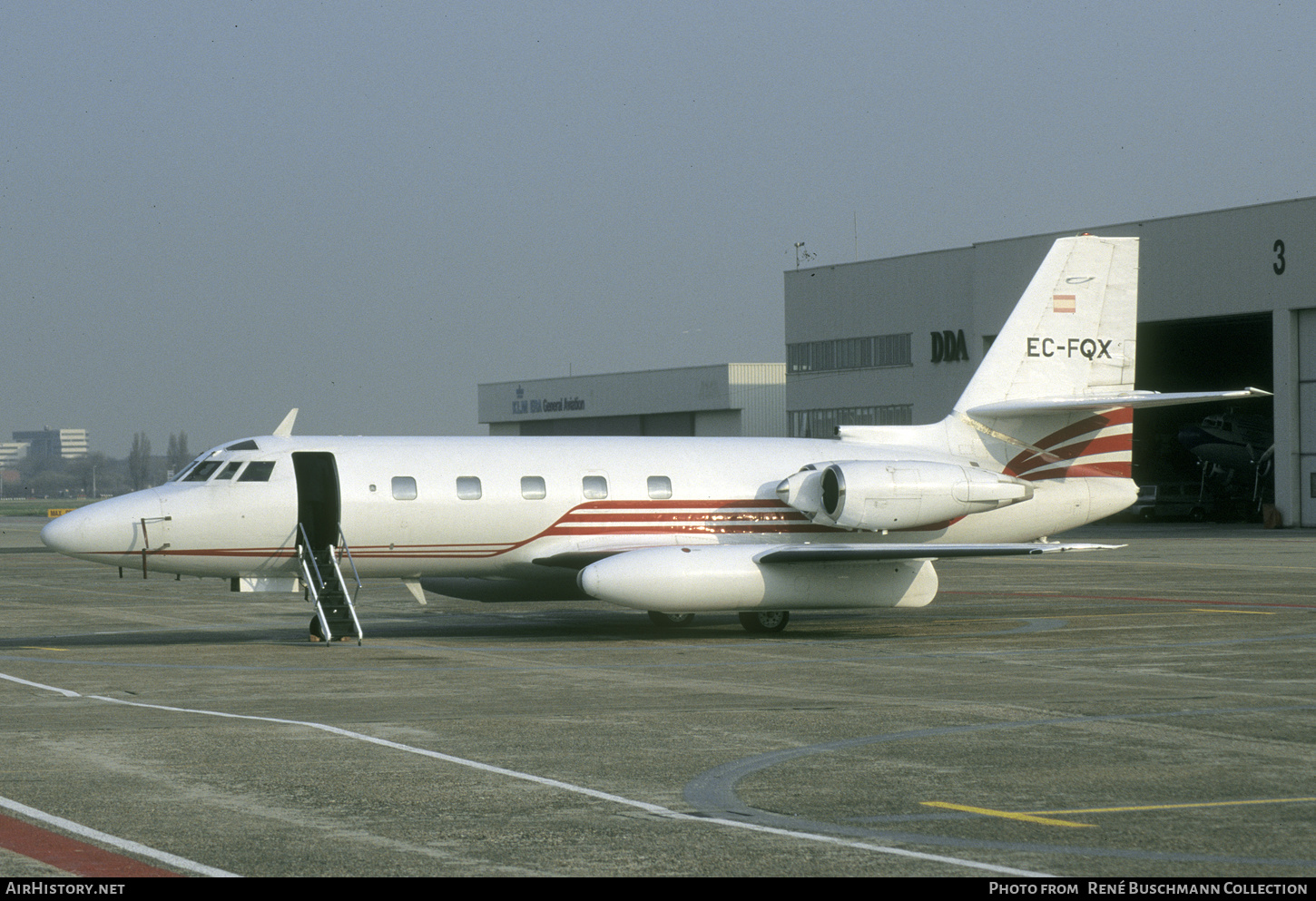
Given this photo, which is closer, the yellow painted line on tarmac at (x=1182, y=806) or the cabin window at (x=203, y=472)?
the yellow painted line on tarmac at (x=1182, y=806)

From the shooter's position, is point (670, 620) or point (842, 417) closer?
point (670, 620)

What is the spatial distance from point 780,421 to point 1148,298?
30.0m

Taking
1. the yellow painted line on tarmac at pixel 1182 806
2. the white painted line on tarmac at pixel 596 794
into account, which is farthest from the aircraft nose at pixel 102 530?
the yellow painted line on tarmac at pixel 1182 806

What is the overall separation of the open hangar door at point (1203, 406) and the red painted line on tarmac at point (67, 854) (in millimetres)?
59546

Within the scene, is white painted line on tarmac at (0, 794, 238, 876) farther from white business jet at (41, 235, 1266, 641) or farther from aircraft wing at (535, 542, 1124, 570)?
aircraft wing at (535, 542, 1124, 570)

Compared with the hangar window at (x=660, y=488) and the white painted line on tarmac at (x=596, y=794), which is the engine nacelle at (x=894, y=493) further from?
the white painted line on tarmac at (x=596, y=794)

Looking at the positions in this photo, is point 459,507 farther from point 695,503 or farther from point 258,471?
point 695,503

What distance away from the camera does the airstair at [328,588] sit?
21094 millimetres

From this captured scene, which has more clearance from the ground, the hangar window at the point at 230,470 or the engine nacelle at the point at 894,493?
the hangar window at the point at 230,470

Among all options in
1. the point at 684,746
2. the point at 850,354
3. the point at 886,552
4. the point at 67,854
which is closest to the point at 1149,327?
the point at 850,354

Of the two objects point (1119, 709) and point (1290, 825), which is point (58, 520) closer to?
point (1119, 709)

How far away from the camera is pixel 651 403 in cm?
9031

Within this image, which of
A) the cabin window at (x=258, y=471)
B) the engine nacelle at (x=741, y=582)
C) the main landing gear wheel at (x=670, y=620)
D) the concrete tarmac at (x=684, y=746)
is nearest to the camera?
the concrete tarmac at (x=684, y=746)

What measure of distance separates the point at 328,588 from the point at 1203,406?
187ft
